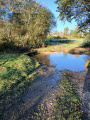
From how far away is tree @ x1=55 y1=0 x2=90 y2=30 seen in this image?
7373mm

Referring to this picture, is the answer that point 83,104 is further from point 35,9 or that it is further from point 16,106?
point 35,9

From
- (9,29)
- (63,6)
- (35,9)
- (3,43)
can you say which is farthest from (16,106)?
(35,9)

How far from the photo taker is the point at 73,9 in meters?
8.45

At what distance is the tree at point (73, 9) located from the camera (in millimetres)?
7373

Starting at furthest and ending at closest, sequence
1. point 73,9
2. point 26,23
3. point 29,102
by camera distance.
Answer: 1. point 26,23
2. point 73,9
3. point 29,102

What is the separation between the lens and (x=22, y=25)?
60.8ft

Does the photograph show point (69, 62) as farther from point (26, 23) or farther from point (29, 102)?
point (26, 23)

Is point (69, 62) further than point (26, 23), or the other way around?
point (26, 23)

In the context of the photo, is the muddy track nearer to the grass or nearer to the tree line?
the grass

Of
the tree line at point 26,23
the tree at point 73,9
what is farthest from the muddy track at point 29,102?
the tree line at point 26,23

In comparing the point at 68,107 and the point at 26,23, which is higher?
the point at 26,23

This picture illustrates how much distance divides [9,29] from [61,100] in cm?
1683

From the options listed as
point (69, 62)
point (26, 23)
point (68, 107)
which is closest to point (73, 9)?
point (69, 62)

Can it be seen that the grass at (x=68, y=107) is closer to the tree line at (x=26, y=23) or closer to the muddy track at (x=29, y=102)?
the muddy track at (x=29, y=102)
